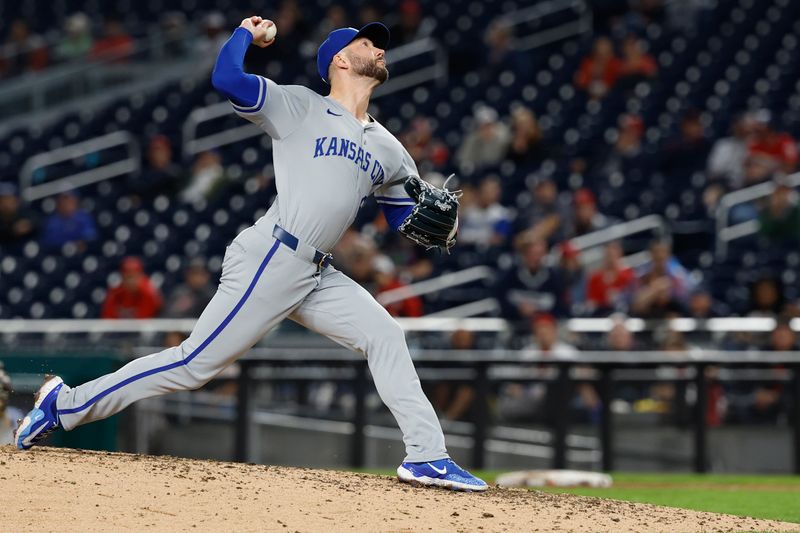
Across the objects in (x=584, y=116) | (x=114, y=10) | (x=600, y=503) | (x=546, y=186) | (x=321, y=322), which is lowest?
(x=600, y=503)

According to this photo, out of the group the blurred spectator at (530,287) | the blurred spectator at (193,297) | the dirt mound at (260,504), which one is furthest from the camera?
the blurred spectator at (193,297)

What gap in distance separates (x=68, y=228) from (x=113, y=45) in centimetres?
405

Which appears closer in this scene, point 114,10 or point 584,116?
point 584,116

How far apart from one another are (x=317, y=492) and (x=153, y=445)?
198 inches

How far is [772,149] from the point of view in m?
12.3

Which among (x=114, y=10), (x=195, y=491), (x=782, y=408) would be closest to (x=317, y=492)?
(x=195, y=491)

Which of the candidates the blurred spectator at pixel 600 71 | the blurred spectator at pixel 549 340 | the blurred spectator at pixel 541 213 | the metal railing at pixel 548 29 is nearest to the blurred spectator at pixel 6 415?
the blurred spectator at pixel 549 340

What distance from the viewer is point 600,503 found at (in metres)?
5.60

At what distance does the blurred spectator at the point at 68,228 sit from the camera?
14492mm

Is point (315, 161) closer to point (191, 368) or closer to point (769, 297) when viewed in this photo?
point (191, 368)

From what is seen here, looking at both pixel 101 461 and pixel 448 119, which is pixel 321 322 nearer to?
pixel 101 461

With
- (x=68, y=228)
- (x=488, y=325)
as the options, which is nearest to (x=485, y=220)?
(x=488, y=325)

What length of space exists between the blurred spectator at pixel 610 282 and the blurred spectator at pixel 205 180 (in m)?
5.03

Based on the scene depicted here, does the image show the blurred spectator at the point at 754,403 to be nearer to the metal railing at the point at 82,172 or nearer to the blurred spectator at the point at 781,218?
the blurred spectator at the point at 781,218
